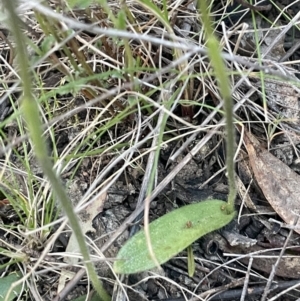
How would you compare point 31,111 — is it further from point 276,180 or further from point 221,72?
point 276,180

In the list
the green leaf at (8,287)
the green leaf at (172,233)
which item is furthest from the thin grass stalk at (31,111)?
the green leaf at (8,287)

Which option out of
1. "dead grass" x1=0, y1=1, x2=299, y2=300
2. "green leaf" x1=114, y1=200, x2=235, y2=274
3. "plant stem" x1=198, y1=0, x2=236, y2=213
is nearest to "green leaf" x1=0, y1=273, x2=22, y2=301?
"dead grass" x1=0, y1=1, x2=299, y2=300

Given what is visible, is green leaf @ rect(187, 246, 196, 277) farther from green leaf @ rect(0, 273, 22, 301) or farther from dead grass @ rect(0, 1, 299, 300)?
green leaf @ rect(0, 273, 22, 301)

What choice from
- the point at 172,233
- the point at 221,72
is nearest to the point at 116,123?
the point at 172,233

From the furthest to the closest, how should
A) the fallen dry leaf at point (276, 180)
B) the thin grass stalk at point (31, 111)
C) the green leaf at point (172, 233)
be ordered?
the fallen dry leaf at point (276, 180) → the green leaf at point (172, 233) → the thin grass stalk at point (31, 111)

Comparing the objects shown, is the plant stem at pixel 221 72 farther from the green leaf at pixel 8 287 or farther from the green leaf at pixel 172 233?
the green leaf at pixel 8 287

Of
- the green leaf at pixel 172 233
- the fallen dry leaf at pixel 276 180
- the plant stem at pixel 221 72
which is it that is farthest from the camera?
the fallen dry leaf at pixel 276 180

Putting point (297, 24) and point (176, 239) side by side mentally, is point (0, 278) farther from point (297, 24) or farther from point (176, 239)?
point (297, 24)
